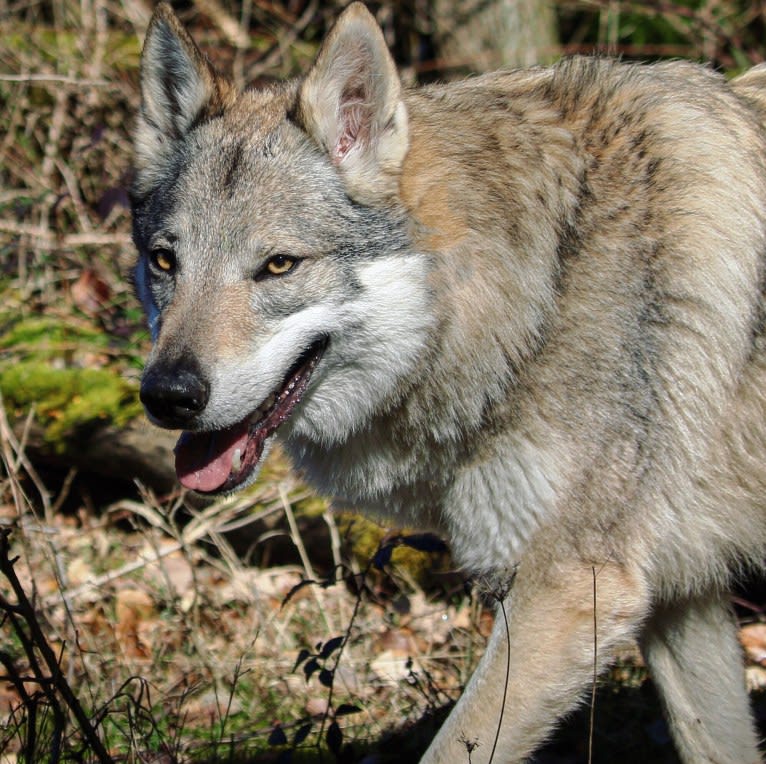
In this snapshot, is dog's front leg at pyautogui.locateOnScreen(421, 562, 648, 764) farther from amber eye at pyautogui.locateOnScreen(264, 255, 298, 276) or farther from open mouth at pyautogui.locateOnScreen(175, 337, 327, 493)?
amber eye at pyautogui.locateOnScreen(264, 255, 298, 276)

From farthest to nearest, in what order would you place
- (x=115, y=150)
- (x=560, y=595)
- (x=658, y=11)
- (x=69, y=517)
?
(x=658, y=11) < (x=115, y=150) < (x=69, y=517) < (x=560, y=595)

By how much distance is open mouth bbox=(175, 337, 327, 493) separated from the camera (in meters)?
2.88

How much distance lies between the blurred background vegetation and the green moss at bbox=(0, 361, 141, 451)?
14mm

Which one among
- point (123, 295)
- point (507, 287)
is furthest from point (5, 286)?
point (507, 287)

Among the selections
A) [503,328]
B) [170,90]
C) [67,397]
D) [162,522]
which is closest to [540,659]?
[503,328]

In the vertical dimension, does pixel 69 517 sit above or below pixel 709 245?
below

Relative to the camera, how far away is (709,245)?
2881mm

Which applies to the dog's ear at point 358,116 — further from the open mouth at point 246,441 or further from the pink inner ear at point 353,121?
the open mouth at point 246,441

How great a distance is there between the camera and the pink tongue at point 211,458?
2.88 metres

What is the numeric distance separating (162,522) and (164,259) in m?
2.13

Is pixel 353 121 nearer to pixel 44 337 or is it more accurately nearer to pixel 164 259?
pixel 164 259

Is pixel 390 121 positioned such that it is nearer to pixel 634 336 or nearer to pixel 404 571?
pixel 634 336

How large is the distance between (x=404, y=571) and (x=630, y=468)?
236cm

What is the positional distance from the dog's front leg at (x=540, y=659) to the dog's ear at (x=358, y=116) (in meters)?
1.25
